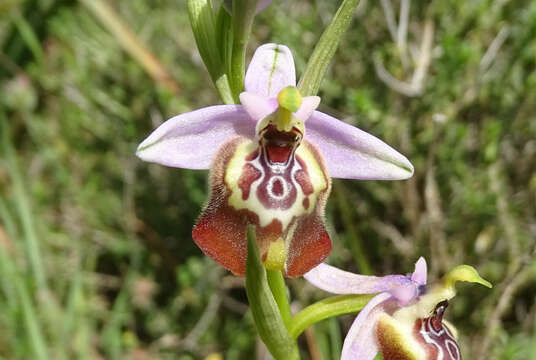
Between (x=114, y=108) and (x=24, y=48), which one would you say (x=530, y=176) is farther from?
(x=24, y=48)

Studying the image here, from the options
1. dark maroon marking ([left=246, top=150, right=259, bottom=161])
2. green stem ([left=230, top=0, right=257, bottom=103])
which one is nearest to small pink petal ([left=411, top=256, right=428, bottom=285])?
dark maroon marking ([left=246, top=150, right=259, bottom=161])

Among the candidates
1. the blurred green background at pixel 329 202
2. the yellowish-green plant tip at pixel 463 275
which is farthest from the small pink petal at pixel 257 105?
the blurred green background at pixel 329 202

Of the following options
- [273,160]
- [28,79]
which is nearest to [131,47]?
[28,79]

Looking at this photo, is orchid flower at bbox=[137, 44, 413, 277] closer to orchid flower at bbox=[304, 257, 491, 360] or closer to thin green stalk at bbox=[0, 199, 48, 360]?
orchid flower at bbox=[304, 257, 491, 360]

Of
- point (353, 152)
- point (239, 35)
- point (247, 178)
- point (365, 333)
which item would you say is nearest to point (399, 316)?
point (365, 333)

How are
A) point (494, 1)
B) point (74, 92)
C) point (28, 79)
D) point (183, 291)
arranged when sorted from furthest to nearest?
1. point (28, 79)
2. point (74, 92)
3. point (183, 291)
4. point (494, 1)
